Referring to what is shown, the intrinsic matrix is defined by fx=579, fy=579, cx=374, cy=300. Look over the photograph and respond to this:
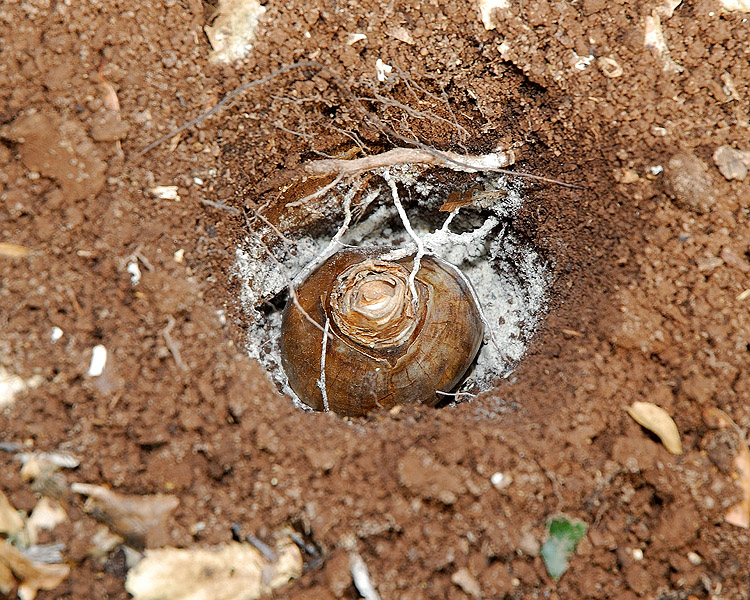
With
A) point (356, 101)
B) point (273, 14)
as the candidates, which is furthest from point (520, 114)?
point (273, 14)

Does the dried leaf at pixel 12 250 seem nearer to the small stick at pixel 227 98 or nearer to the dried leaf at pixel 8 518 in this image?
the small stick at pixel 227 98

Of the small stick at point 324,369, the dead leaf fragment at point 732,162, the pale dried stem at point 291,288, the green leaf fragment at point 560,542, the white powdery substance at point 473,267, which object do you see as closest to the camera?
the green leaf fragment at point 560,542

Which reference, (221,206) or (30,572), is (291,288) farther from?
(30,572)

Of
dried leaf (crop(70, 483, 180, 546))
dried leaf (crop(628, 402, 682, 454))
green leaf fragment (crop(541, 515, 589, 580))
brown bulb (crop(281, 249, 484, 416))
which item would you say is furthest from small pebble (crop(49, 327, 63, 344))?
dried leaf (crop(628, 402, 682, 454))

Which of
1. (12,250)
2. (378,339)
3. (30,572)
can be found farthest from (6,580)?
(378,339)

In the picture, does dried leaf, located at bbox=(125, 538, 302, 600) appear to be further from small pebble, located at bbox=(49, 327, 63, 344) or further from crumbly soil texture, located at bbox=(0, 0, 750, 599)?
small pebble, located at bbox=(49, 327, 63, 344)

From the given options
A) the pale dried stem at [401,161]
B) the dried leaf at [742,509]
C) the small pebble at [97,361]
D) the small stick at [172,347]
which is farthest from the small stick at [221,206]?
the dried leaf at [742,509]
